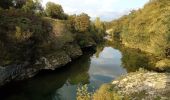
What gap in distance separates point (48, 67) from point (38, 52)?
3.69 m

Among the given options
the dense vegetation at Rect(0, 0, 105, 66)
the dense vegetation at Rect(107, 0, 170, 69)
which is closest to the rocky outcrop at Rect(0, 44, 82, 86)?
Answer: the dense vegetation at Rect(0, 0, 105, 66)

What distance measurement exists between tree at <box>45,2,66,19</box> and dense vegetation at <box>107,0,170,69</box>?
90.0 ft

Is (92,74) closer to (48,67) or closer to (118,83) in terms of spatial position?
(48,67)

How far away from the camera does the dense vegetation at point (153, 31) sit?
80.9 metres

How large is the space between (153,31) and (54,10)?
29624 mm

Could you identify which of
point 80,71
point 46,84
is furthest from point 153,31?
point 46,84

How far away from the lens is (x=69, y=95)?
1970 inches

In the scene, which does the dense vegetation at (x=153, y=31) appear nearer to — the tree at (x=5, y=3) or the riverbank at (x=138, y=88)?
the tree at (x=5, y=3)

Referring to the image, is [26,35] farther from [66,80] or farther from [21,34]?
[66,80]

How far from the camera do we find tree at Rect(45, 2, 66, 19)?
3762 inches

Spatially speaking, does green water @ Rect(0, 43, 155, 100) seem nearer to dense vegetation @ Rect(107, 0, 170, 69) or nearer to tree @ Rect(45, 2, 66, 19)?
dense vegetation @ Rect(107, 0, 170, 69)

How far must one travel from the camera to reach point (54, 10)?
318ft

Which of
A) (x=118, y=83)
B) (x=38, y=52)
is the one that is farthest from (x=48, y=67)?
(x=118, y=83)

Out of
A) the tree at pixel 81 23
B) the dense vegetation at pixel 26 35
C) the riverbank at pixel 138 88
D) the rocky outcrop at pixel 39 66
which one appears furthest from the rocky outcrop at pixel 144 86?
the tree at pixel 81 23
